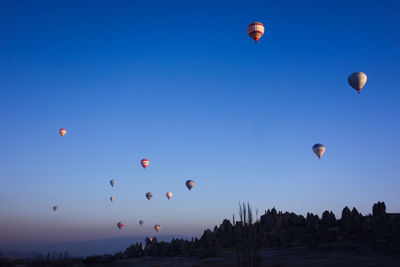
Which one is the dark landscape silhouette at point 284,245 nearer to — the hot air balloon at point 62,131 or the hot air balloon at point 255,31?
the hot air balloon at point 255,31

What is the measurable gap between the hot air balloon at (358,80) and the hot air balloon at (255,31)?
47.9ft

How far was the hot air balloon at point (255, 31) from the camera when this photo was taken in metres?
50.7

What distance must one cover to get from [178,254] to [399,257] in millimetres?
31494

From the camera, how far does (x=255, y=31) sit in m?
50.8

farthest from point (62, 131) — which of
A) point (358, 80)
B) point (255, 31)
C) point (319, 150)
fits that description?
point (358, 80)

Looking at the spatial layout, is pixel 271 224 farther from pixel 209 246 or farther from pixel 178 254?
pixel 178 254

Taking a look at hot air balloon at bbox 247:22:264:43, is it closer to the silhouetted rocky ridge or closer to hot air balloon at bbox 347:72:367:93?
hot air balloon at bbox 347:72:367:93

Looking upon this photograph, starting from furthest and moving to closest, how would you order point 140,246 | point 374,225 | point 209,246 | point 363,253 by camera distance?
1. point 140,246
2. point 209,246
3. point 374,225
4. point 363,253

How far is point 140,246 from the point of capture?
180 feet

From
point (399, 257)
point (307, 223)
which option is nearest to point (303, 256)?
point (399, 257)

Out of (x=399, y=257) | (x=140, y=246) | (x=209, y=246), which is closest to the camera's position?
(x=399, y=257)

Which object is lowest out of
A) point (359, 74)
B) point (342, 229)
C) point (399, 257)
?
point (399, 257)

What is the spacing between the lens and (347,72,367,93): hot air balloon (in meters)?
47.9

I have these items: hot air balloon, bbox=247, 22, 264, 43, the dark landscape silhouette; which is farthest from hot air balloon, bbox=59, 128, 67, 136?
hot air balloon, bbox=247, 22, 264, 43
